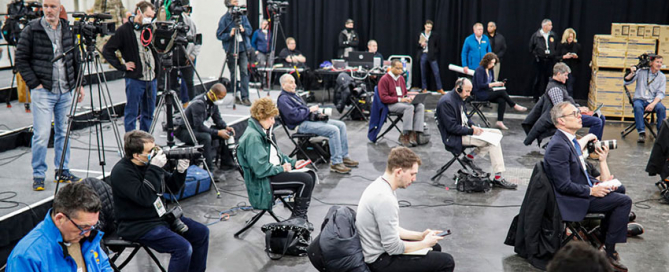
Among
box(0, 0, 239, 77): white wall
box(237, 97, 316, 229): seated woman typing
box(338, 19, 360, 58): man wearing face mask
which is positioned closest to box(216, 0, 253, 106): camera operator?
box(0, 0, 239, 77): white wall

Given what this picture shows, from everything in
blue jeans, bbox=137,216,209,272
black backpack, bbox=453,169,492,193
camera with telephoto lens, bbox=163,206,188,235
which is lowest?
black backpack, bbox=453,169,492,193

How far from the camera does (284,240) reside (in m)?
4.65

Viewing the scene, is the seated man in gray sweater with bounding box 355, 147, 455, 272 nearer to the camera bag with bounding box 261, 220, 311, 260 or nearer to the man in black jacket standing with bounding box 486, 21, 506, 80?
the camera bag with bounding box 261, 220, 311, 260

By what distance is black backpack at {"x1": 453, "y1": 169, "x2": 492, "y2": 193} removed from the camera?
636 cm

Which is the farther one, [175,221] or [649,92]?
[649,92]

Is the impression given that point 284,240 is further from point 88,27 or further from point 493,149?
point 493,149

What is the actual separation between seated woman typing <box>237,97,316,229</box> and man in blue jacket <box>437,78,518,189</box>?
6.61 ft

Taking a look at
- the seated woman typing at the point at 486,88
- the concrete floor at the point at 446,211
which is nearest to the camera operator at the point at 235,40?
the concrete floor at the point at 446,211

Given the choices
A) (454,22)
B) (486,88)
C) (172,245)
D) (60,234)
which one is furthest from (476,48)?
(60,234)

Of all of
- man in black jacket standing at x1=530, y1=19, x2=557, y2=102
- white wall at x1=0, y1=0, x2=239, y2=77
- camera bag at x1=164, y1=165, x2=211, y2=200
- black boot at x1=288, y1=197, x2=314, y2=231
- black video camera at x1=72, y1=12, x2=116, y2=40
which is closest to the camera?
Result: black boot at x1=288, y1=197, x2=314, y2=231

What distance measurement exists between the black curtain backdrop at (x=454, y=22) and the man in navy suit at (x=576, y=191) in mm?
8933

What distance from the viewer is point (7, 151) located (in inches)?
257

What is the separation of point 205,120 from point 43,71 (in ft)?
5.79

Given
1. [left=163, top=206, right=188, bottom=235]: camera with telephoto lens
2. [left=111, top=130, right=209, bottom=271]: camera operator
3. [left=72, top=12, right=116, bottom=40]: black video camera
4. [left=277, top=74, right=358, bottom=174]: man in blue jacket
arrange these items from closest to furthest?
[left=111, top=130, right=209, bottom=271]: camera operator, [left=163, top=206, right=188, bottom=235]: camera with telephoto lens, [left=72, top=12, right=116, bottom=40]: black video camera, [left=277, top=74, right=358, bottom=174]: man in blue jacket
